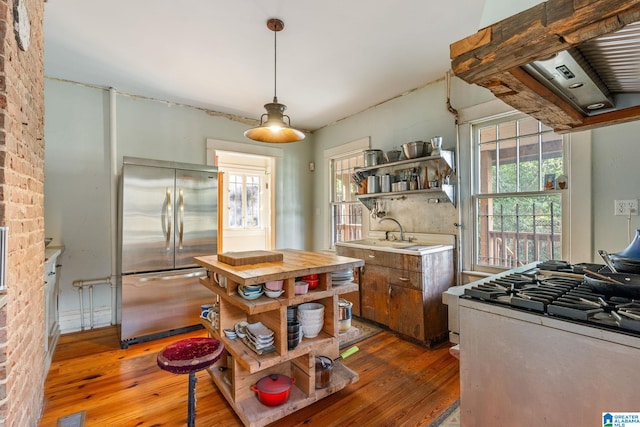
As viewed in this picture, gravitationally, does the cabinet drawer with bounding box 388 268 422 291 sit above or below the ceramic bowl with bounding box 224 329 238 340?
above

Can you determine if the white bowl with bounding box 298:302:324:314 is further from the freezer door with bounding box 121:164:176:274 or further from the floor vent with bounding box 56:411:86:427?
the freezer door with bounding box 121:164:176:274

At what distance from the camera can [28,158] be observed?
1.50 m

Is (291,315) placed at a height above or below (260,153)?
below

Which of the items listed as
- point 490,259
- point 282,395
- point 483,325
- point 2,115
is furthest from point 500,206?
point 2,115

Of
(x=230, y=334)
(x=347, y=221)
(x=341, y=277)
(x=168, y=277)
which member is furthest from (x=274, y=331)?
(x=347, y=221)

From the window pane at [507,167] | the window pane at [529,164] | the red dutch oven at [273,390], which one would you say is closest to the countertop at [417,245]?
the window pane at [507,167]

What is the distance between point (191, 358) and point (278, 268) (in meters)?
0.62

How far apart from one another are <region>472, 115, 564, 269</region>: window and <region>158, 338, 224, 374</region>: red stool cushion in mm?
2430

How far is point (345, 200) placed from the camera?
432 centimetres

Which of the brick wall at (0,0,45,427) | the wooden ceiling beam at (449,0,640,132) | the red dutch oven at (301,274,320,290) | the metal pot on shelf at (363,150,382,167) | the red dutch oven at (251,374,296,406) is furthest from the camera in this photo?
the metal pot on shelf at (363,150,382,167)

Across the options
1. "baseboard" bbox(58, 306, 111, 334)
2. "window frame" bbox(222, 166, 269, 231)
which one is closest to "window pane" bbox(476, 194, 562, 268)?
"window frame" bbox(222, 166, 269, 231)

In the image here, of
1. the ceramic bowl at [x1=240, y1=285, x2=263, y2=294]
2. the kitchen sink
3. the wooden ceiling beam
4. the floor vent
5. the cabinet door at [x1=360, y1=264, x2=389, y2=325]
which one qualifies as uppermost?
the wooden ceiling beam

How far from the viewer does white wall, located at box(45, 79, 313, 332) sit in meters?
3.01

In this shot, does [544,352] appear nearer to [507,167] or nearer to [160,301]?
[507,167]
